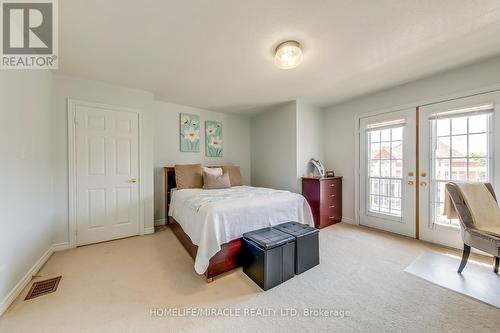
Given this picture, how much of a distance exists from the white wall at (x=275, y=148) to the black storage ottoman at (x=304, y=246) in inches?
62.4

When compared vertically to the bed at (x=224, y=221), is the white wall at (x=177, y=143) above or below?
above

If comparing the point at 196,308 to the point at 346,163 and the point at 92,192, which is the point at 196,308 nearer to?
the point at 92,192

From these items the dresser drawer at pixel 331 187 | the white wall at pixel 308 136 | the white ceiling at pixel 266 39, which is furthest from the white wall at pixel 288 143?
the white ceiling at pixel 266 39

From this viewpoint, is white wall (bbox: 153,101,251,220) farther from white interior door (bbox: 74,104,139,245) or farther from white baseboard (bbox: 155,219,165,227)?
white interior door (bbox: 74,104,139,245)

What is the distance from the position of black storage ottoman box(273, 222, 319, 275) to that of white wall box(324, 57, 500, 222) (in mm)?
2046

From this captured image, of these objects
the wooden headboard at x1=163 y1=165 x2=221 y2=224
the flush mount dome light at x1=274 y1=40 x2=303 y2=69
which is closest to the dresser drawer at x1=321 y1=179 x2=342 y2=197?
the flush mount dome light at x1=274 y1=40 x2=303 y2=69

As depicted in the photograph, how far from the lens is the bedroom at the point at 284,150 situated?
4.96ft

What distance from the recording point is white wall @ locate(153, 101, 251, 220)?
374 centimetres

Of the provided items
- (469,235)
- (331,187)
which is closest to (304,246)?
(469,235)

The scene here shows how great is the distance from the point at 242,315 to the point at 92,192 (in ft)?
9.10

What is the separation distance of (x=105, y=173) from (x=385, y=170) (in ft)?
15.2

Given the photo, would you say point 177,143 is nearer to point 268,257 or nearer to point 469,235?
point 268,257

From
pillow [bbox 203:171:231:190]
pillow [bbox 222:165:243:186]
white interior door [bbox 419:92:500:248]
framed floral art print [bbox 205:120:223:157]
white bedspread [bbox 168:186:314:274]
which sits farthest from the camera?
framed floral art print [bbox 205:120:223:157]

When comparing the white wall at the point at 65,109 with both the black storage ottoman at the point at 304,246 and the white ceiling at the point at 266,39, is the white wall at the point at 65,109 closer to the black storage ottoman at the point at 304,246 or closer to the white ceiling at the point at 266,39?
the white ceiling at the point at 266,39
